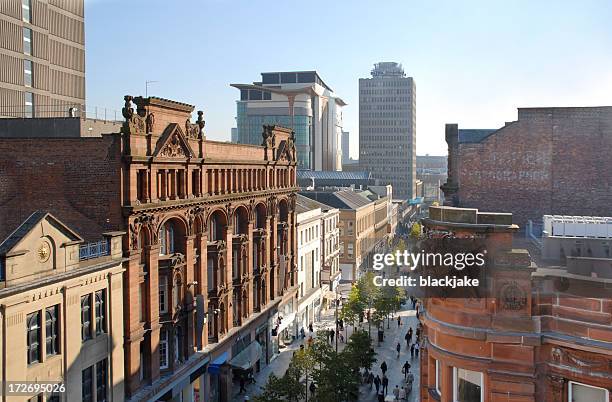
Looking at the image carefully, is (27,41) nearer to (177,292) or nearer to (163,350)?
(177,292)

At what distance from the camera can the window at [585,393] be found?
15.2 m

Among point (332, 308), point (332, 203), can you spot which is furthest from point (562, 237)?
point (332, 203)

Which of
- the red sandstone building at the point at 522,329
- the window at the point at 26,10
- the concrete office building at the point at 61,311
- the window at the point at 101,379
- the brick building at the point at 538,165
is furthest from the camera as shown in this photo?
the window at the point at 26,10

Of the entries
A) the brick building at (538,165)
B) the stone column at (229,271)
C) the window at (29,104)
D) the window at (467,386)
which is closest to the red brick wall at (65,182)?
the stone column at (229,271)

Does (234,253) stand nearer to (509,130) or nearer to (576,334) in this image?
(509,130)

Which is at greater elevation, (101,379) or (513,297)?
(513,297)

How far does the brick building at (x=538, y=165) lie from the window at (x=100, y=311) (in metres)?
17.3

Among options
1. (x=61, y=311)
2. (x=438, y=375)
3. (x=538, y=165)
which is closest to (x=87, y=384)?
(x=61, y=311)

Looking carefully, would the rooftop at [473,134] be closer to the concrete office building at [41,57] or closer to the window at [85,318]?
the window at [85,318]

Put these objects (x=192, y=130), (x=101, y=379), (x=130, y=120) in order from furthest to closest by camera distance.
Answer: (x=192, y=130)
(x=130, y=120)
(x=101, y=379)

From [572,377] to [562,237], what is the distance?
5894mm

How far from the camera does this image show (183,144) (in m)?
39.2

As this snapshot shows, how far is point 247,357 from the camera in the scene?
49.9 m

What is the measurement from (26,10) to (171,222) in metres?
33.9
